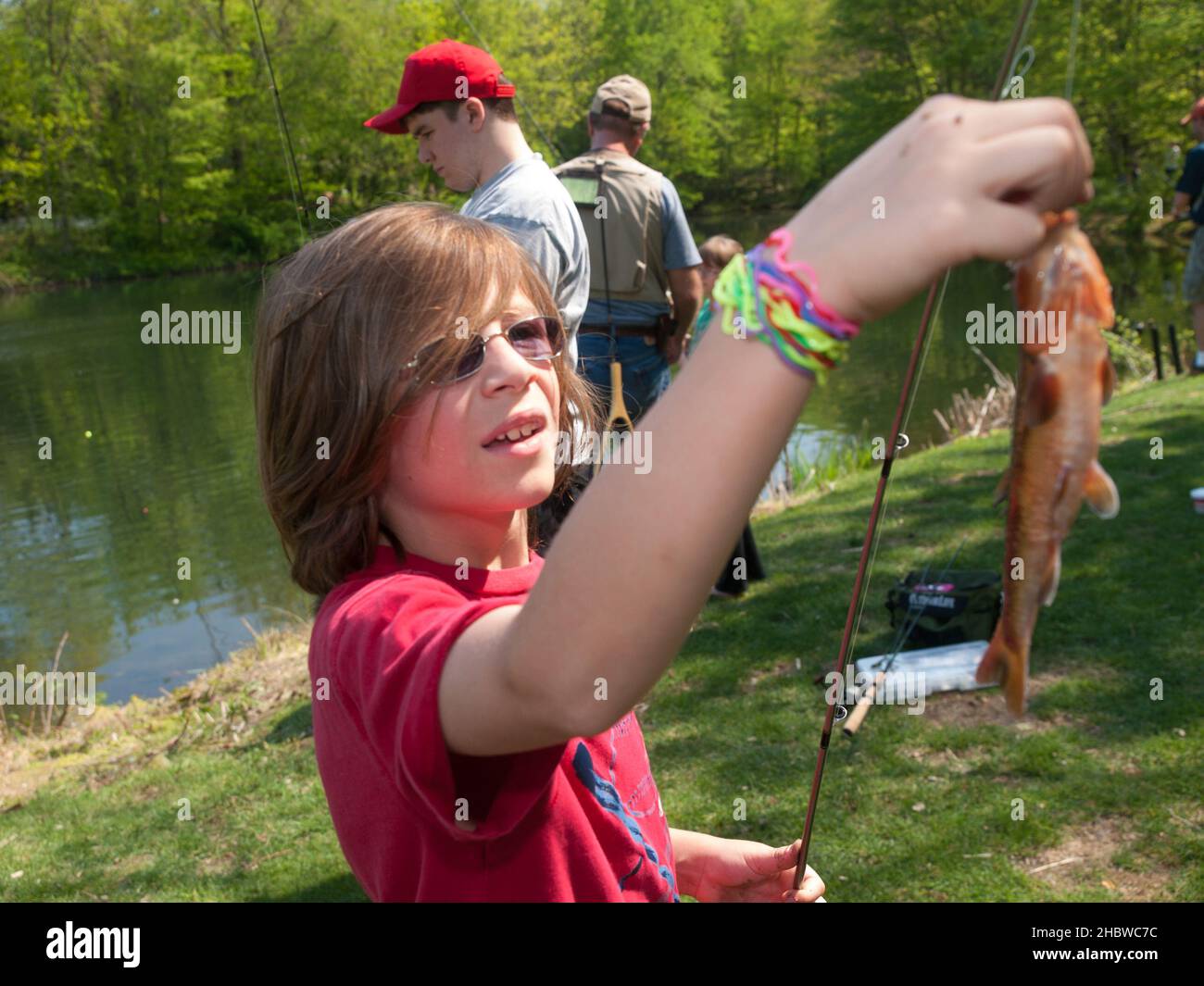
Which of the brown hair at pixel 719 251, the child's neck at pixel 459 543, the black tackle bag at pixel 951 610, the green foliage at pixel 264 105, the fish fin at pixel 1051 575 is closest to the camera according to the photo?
the fish fin at pixel 1051 575

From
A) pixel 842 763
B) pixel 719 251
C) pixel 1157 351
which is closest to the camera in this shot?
pixel 842 763

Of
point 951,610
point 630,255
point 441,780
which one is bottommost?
point 951,610

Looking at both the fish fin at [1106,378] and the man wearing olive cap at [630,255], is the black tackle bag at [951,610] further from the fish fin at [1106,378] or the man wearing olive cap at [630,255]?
the fish fin at [1106,378]

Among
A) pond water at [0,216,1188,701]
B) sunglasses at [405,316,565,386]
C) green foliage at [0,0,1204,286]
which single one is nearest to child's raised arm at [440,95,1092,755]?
sunglasses at [405,316,565,386]

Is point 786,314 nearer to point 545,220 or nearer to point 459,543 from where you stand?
point 459,543

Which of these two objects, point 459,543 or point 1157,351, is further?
point 1157,351

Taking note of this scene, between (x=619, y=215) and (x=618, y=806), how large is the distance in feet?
13.9

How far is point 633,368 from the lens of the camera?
5.56m

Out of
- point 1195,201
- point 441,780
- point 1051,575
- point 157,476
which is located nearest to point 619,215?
point 441,780

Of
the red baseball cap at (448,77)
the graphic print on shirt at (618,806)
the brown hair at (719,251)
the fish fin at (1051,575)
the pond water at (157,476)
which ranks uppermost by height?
the red baseball cap at (448,77)

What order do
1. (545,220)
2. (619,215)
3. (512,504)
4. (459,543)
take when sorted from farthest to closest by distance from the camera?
(619,215) → (545,220) → (459,543) → (512,504)

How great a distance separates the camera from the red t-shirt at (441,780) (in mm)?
1071

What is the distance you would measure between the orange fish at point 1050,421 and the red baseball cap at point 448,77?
144 inches

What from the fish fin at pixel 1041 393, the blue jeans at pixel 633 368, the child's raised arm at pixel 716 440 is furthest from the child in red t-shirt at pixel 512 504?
the blue jeans at pixel 633 368
